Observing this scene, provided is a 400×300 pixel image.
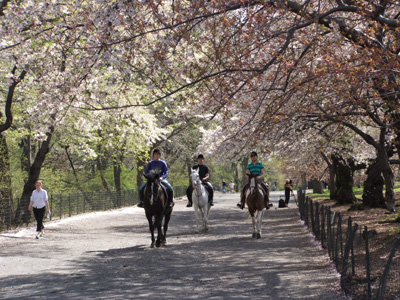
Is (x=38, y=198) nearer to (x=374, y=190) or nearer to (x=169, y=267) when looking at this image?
(x=169, y=267)

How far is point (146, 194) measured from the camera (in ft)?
53.1

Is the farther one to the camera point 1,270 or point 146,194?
point 146,194

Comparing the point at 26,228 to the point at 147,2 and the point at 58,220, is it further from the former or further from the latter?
the point at 147,2

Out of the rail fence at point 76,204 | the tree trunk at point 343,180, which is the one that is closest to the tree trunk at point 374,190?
the tree trunk at point 343,180

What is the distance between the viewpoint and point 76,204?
109 feet

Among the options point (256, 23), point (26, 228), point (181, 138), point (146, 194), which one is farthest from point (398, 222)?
point (181, 138)

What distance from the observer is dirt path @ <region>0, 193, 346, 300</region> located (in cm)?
978

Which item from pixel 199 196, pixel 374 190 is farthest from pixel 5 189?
pixel 374 190

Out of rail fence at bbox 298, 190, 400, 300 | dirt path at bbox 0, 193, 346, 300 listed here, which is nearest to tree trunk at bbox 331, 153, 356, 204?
dirt path at bbox 0, 193, 346, 300

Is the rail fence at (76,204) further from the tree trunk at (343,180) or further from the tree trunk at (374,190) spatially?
the tree trunk at (374,190)

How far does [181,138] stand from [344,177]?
73.6 ft

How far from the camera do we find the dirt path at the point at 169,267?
978 centimetres

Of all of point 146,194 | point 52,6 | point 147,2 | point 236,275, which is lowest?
point 236,275

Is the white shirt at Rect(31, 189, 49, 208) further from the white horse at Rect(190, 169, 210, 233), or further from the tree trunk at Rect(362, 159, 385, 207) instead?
the tree trunk at Rect(362, 159, 385, 207)
